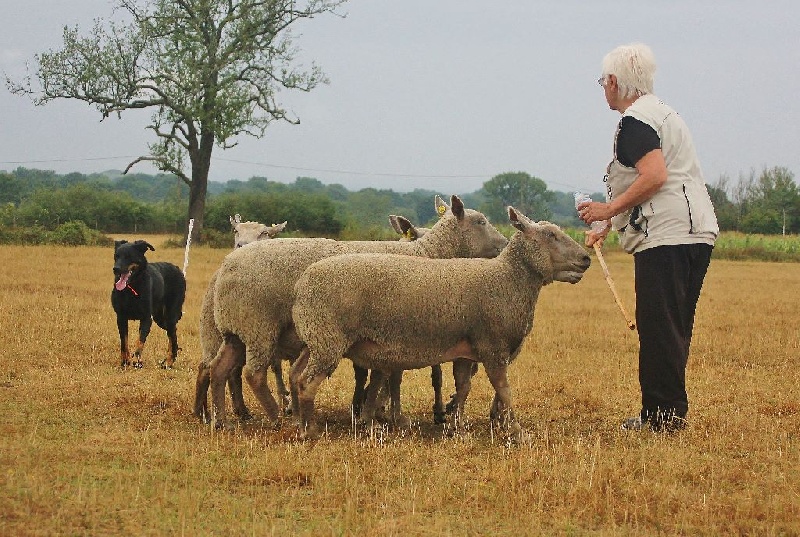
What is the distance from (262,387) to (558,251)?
2.98 metres

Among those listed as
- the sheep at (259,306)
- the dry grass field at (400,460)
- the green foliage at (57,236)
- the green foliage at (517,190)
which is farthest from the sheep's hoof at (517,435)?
the green foliage at (517,190)

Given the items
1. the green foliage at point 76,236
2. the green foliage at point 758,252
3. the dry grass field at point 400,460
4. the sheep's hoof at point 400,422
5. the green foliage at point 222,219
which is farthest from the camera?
the green foliage at point 758,252

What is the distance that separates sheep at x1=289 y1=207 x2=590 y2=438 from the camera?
850 centimetres

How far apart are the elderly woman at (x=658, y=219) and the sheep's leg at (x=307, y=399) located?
2753 mm

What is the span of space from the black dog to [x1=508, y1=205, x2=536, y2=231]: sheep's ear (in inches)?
238

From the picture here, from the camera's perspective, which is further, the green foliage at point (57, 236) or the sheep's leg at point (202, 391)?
the green foliage at point (57, 236)

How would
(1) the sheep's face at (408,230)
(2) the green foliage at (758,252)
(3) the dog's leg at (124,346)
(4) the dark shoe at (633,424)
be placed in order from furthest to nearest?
(2) the green foliage at (758,252) < (3) the dog's leg at (124,346) < (1) the sheep's face at (408,230) < (4) the dark shoe at (633,424)

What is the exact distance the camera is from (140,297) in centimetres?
1338

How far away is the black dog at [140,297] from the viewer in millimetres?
13203

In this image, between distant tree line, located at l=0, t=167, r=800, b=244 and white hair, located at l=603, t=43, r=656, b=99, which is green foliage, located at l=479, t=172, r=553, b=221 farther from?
white hair, located at l=603, t=43, r=656, b=99

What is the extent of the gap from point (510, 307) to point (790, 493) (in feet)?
9.45

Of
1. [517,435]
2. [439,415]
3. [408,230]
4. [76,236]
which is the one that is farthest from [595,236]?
[76,236]

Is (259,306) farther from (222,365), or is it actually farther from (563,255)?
(563,255)

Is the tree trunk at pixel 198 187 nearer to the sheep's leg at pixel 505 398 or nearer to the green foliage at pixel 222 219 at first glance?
the green foliage at pixel 222 219
